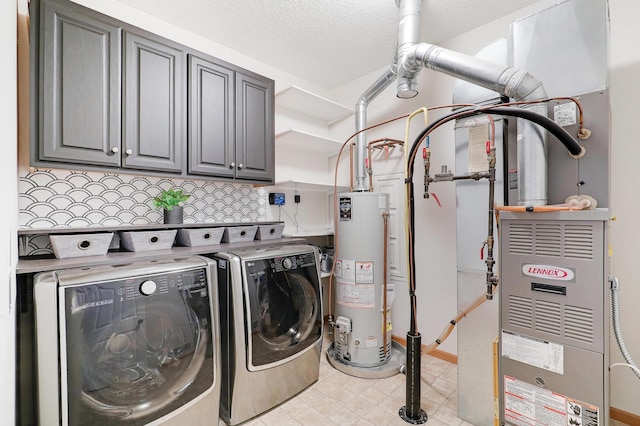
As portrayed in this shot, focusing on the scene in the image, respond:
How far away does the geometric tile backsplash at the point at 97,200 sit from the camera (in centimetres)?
160

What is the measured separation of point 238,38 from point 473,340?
277 centimetres

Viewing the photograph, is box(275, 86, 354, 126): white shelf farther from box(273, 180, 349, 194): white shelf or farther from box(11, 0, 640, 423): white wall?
box(273, 180, 349, 194): white shelf

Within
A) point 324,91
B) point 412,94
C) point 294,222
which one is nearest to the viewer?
point 412,94

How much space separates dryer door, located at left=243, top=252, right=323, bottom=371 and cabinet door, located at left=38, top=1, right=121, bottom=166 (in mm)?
1080

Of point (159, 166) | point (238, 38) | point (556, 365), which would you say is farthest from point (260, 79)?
point (556, 365)

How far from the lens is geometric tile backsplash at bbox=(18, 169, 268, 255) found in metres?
1.60

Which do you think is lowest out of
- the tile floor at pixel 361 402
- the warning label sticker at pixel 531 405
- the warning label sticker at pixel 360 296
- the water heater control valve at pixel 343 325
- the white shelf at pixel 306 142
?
the tile floor at pixel 361 402

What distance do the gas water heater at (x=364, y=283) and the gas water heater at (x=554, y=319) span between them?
41.2 inches

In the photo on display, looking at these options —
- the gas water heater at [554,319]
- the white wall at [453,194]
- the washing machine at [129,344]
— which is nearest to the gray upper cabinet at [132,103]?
the washing machine at [129,344]

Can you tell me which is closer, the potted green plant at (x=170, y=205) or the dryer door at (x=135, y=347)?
the dryer door at (x=135, y=347)

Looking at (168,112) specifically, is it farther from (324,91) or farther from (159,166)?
(324,91)

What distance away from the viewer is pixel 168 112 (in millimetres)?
1812

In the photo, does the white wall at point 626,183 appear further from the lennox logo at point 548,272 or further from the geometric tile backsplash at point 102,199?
the geometric tile backsplash at point 102,199

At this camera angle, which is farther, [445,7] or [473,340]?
[445,7]
